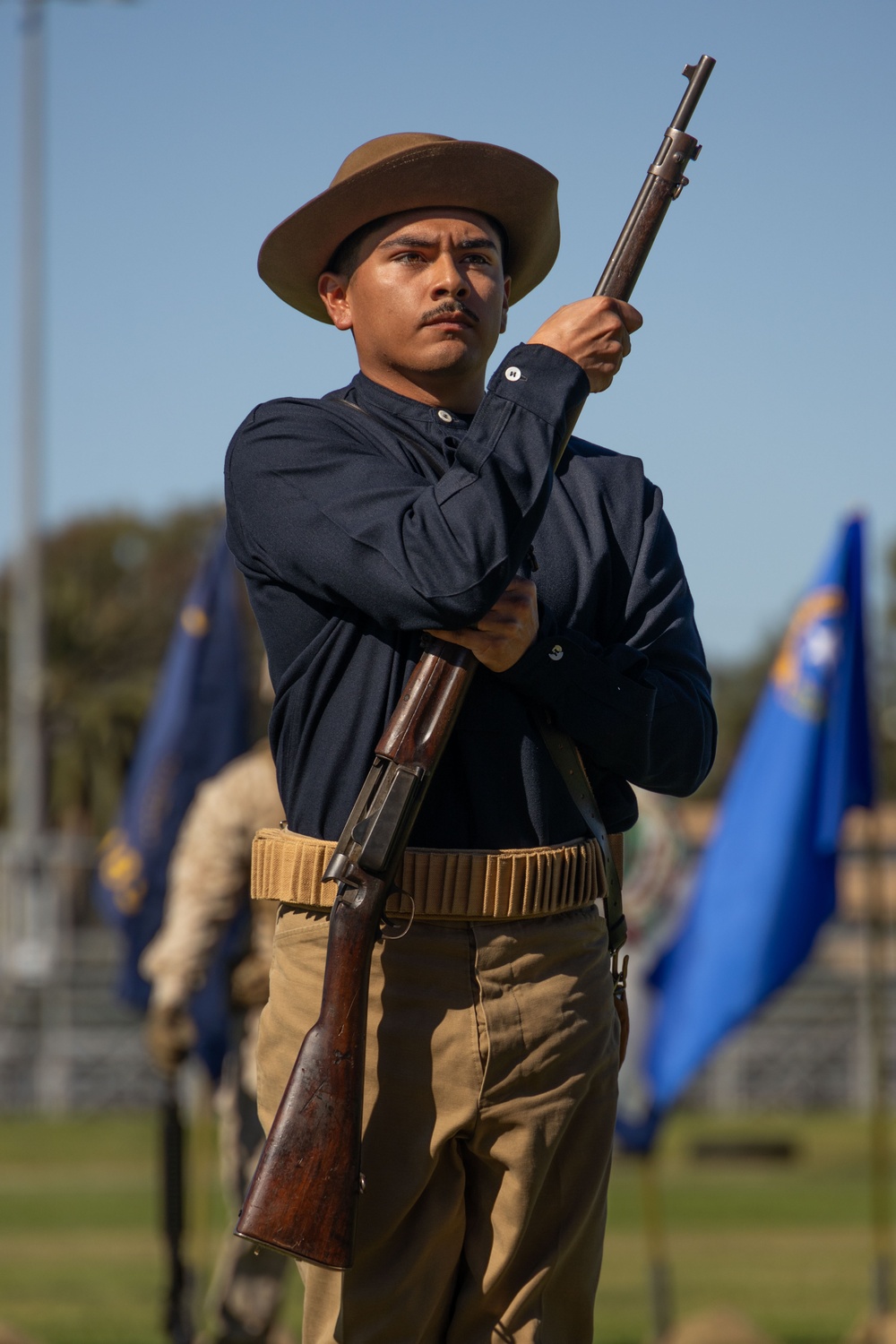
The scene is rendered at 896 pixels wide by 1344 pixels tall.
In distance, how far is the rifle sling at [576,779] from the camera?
122 inches

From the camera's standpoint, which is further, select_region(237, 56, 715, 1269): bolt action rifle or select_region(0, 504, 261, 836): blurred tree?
select_region(0, 504, 261, 836): blurred tree

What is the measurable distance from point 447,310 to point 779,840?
17.9 ft

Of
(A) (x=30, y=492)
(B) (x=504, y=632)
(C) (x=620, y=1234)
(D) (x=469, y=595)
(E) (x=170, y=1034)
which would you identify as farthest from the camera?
(A) (x=30, y=492)

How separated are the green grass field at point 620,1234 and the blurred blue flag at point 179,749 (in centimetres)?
128

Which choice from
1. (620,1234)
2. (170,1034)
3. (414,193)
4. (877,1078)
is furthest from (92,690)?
(414,193)

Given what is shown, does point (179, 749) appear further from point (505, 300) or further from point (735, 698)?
point (735, 698)

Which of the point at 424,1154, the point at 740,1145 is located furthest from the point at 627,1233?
the point at 424,1154

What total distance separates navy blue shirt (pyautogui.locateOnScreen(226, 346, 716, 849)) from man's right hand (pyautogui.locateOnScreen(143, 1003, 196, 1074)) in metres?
4.00

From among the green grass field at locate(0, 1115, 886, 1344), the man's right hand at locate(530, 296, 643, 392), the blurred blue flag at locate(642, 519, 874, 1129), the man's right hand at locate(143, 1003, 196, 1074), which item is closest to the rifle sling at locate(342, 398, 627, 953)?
the man's right hand at locate(530, 296, 643, 392)

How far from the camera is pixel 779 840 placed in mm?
8281

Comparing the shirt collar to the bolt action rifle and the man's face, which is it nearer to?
the man's face

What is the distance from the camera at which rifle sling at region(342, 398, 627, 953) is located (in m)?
3.11

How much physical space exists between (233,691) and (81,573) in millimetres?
34227

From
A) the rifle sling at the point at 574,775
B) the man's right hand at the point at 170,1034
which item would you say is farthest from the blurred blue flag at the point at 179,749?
the rifle sling at the point at 574,775
